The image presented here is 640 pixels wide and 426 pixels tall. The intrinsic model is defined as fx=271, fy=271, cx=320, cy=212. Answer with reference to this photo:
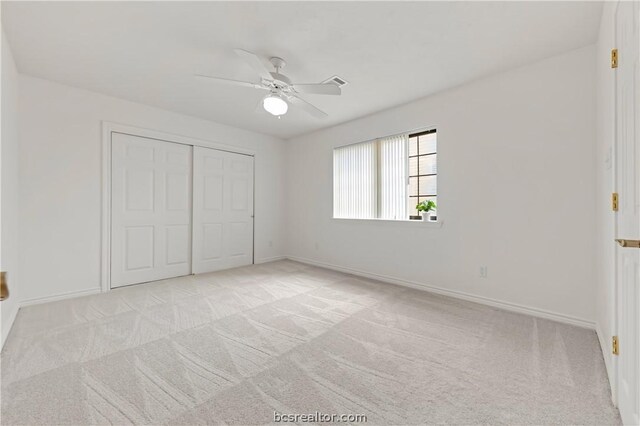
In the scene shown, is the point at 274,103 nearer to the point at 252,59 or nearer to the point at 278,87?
the point at 278,87

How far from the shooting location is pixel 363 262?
4.48m

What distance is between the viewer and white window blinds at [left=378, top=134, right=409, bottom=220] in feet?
13.4

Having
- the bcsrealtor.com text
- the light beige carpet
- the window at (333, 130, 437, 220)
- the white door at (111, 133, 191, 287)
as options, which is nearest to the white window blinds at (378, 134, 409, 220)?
the window at (333, 130, 437, 220)

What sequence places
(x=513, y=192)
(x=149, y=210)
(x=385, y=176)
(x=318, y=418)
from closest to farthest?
(x=318, y=418), (x=513, y=192), (x=149, y=210), (x=385, y=176)

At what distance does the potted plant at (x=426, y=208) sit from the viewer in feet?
12.0

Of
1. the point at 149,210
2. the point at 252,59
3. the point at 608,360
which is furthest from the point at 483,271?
the point at 149,210

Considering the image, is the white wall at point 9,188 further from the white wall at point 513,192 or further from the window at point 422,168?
the window at point 422,168

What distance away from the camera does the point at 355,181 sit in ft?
15.5

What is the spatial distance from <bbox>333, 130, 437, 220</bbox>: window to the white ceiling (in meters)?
0.87

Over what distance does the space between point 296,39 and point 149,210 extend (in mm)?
3274

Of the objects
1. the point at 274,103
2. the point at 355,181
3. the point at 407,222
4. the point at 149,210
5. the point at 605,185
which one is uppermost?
the point at 274,103

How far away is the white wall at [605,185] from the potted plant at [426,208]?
1.58 metres

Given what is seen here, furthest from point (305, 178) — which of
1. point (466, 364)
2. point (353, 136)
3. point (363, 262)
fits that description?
point (466, 364)

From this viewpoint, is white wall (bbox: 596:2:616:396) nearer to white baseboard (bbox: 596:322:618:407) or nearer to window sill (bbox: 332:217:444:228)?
white baseboard (bbox: 596:322:618:407)
